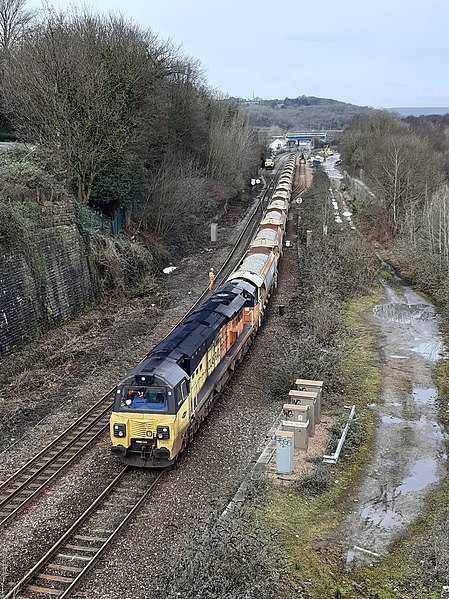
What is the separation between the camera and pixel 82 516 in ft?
40.5

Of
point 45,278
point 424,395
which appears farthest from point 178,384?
point 45,278

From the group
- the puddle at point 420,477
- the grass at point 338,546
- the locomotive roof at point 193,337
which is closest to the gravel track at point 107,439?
the grass at point 338,546

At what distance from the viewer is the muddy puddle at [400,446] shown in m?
12.2

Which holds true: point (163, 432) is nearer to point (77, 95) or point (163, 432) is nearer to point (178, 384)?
point (178, 384)

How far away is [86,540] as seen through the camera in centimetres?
1178

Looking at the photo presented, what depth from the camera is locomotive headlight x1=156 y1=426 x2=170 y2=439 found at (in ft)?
44.5

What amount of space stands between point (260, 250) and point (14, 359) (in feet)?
48.0

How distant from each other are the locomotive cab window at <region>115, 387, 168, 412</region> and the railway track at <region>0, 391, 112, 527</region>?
91.9 inches

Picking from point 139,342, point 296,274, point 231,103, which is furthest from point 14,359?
point 231,103

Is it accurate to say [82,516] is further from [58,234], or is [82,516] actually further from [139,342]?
[58,234]

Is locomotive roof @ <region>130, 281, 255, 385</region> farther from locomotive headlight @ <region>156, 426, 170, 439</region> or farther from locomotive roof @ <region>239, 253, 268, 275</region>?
locomotive roof @ <region>239, 253, 268, 275</region>

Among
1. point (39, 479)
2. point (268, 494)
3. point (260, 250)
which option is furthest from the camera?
point (260, 250)

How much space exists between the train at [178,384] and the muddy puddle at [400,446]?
14.2 ft

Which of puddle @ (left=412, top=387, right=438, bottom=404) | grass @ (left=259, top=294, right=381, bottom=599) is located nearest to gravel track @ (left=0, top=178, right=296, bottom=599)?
grass @ (left=259, top=294, right=381, bottom=599)
